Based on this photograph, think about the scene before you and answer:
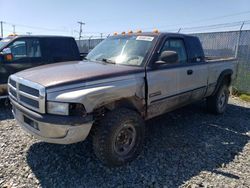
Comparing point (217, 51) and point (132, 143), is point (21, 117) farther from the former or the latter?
point (217, 51)

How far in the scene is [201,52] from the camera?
5289 mm

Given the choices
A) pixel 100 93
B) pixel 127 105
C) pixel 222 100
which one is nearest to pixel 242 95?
pixel 222 100

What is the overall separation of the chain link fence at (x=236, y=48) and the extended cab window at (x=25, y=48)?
6.87m

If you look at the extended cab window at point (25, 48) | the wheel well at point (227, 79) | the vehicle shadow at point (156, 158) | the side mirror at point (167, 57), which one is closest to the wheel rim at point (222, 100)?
the wheel well at point (227, 79)

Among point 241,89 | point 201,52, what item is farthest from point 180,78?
point 241,89

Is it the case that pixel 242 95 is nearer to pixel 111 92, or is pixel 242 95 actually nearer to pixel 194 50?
pixel 194 50

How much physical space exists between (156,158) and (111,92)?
1374 mm

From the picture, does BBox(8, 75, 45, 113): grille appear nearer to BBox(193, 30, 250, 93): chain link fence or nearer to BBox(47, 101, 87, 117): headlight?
BBox(47, 101, 87, 117): headlight

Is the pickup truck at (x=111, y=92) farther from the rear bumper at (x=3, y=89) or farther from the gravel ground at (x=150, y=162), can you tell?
the rear bumper at (x=3, y=89)

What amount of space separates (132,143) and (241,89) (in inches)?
272

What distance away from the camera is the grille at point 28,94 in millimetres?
2855

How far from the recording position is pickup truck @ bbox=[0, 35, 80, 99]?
20.0 ft

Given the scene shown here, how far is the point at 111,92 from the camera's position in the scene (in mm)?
3102

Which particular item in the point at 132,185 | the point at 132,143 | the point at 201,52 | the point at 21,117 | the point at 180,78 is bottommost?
the point at 132,185
